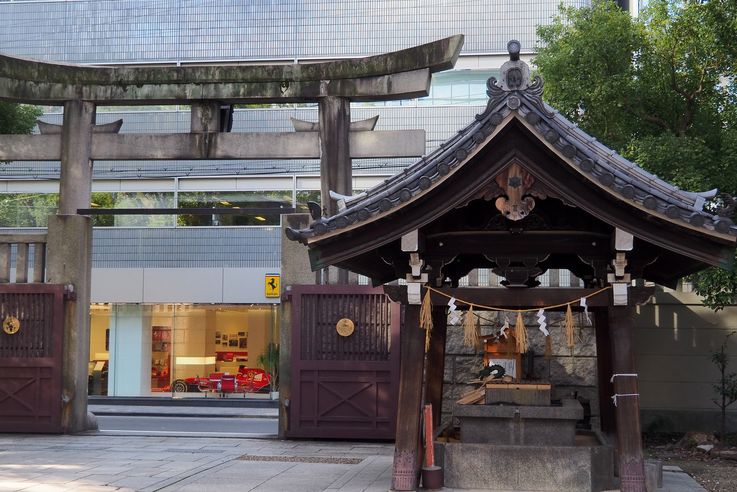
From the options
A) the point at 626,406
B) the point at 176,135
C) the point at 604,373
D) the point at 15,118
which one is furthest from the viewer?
the point at 15,118

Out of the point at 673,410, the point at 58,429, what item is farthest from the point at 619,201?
the point at 58,429

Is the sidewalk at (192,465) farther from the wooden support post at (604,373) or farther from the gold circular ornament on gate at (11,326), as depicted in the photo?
the gold circular ornament on gate at (11,326)

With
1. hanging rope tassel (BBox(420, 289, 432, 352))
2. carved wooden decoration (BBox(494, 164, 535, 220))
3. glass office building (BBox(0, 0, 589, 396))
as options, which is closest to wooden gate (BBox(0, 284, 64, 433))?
hanging rope tassel (BBox(420, 289, 432, 352))

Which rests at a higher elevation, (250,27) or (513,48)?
(250,27)

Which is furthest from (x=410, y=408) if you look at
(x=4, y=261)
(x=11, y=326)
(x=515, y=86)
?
(x=4, y=261)

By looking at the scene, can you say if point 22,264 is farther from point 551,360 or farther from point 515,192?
point 515,192

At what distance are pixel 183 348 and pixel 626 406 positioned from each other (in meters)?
21.5

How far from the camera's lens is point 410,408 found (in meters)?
10.5

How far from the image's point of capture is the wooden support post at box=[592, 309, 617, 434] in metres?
12.4

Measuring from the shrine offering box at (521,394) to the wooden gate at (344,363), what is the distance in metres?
5.11

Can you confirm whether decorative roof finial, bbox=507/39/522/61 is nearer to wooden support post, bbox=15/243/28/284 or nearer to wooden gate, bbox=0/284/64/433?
wooden gate, bbox=0/284/64/433

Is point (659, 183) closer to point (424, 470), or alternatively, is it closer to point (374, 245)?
point (374, 245)

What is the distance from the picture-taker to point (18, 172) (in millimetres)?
30609

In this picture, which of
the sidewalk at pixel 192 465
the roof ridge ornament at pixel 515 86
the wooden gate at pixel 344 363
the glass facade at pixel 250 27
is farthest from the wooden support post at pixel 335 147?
the glass facade at pixel 250 27
